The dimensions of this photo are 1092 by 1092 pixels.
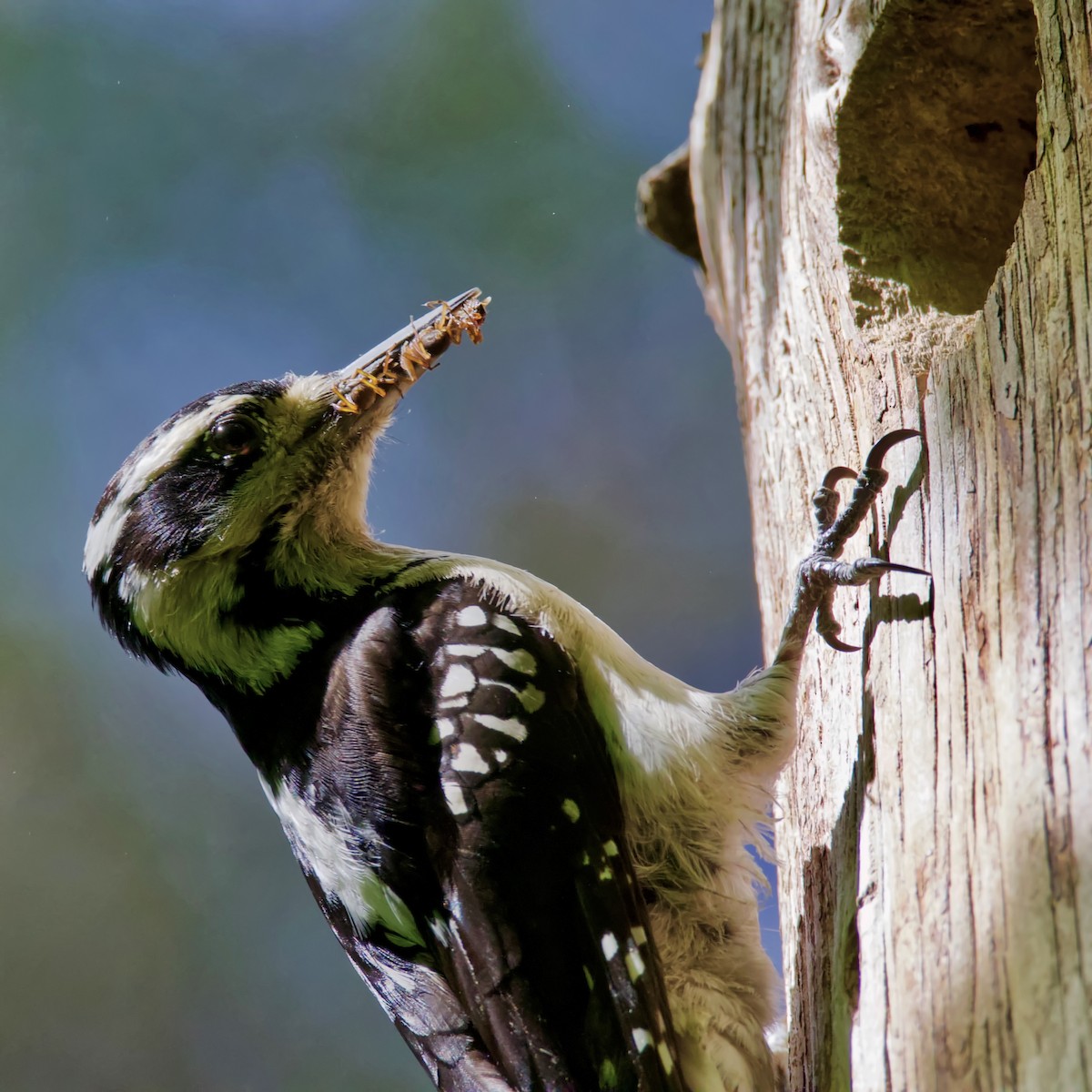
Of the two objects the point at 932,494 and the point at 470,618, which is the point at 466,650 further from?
the point at 932,494

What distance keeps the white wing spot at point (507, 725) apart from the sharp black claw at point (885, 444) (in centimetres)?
72

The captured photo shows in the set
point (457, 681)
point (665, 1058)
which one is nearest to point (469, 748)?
point (457, 681)

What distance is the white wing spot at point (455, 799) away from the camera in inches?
75.5

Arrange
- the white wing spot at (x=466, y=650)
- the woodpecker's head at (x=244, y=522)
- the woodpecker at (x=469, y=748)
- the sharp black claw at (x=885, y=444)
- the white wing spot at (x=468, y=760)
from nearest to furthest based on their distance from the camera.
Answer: the sharp black claw at (x=885, y=444), the woodpecker at (x=469, y=748), the white wing spot at (x=468, y=760), the white wing spot at (x=466, y=650), the woodpecker's head at (x=244, y=522)

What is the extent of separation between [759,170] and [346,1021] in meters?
4.01

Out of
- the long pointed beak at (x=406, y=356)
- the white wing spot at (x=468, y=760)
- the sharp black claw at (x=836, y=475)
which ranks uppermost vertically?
the long pointed beak at (x=406, y=356)

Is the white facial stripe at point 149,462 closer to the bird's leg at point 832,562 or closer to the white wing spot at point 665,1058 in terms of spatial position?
the bird's leg at point 832,562

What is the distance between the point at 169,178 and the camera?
4637mm

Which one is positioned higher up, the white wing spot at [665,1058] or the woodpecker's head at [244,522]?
the woodpecker's head at [244,522]

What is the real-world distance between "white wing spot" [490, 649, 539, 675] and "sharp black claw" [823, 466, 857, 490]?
601mm

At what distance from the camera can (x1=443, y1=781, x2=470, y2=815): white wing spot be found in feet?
6.30

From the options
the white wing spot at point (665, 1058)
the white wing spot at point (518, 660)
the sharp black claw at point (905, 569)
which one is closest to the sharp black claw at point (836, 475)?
the sharp black claw at point (905, 569)

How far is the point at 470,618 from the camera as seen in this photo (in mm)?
2111

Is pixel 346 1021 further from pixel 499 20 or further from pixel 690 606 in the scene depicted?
pixel 499 20
